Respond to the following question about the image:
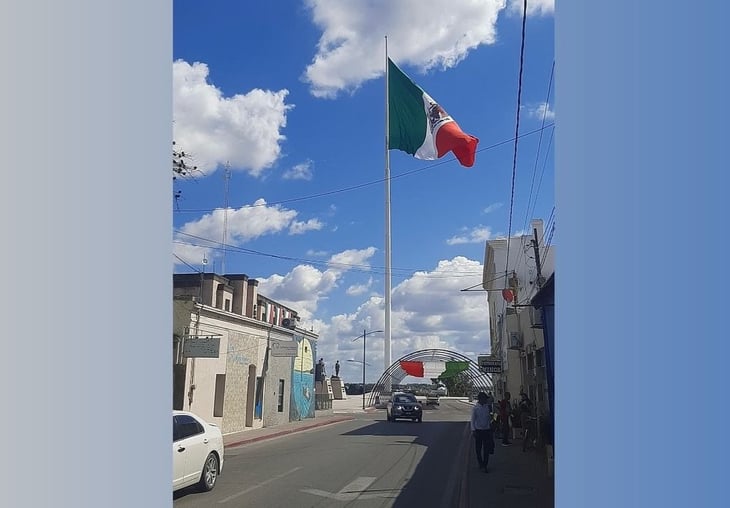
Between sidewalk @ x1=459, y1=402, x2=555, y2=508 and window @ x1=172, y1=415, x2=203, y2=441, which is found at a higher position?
window @ x1=172, y1=415, x2=203, y2=441

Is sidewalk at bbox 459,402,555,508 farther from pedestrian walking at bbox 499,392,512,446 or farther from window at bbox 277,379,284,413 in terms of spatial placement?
window at bbox 277,379,284,413

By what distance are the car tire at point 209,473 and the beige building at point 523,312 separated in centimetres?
1042

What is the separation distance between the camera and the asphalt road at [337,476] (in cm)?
Answer: 1150

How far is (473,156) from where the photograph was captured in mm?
17219

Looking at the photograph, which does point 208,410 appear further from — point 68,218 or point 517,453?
point 68,218

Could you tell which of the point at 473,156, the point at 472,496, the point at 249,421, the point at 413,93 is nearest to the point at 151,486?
the point at 472,496

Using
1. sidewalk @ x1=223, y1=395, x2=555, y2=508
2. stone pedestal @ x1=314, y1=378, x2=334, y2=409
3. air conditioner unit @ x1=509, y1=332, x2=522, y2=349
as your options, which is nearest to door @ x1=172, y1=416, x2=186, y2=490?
sidewalk @ x1=223, y1=395, x2=555, y2=508

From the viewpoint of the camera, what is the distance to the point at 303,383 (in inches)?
1658

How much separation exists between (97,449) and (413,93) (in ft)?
56.8

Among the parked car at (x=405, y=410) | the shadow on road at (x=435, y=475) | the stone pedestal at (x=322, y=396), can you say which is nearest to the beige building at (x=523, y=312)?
the shadow on road at (x=435, y=475)

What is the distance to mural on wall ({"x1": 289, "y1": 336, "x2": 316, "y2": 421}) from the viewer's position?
39969 mm

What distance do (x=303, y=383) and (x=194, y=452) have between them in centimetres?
3086

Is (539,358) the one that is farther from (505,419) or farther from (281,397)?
(281,397)

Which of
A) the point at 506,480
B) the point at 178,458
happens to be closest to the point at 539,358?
the point at 506,480
